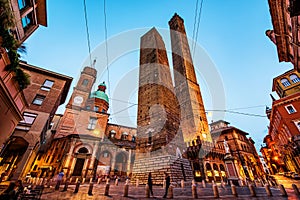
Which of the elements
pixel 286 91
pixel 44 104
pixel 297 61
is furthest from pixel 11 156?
pixel 286 91

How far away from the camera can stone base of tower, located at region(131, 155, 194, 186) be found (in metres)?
10.9

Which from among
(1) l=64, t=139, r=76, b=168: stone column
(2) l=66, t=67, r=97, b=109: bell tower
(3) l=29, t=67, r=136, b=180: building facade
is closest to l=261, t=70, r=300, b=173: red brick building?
(3) l=29, t=67, r=136, b=180: building facade

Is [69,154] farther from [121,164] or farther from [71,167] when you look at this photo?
[121,164]

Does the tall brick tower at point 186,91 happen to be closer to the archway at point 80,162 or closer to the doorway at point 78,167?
the archway at point 80,162

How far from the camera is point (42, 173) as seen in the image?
21047 mm

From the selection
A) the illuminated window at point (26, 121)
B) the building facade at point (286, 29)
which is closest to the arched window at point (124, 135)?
the illuminated window at point (26, 121)

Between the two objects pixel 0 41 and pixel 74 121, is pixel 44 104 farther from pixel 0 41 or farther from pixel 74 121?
pixel 0 41

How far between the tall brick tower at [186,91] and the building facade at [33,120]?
1859 cm

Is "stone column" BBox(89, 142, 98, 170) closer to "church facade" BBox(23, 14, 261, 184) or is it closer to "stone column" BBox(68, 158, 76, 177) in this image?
"church facade" BBox(23, 14, 261, 184)

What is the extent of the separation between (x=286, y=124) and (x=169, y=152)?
21.5 m

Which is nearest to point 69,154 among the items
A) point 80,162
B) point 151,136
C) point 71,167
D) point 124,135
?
point 71,167

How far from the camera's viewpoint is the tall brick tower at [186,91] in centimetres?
2552

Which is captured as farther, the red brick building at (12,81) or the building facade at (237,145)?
the building facade at (237,145)

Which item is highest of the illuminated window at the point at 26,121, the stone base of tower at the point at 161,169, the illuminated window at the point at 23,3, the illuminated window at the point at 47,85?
the illuminated window at the point at 47,85
